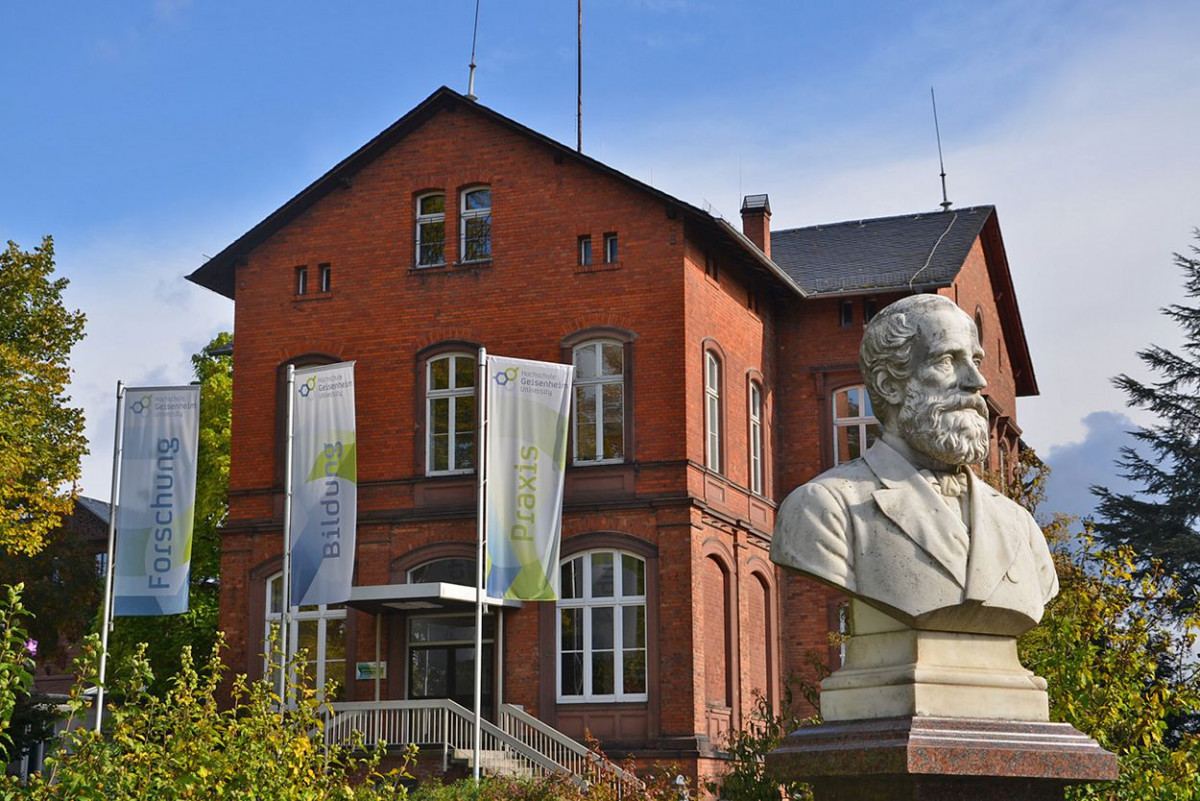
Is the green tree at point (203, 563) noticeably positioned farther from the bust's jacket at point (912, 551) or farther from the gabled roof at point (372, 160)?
the bust's jacket at point (912, 551)

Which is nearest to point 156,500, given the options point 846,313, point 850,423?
point 850,423

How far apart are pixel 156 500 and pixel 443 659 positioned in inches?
188

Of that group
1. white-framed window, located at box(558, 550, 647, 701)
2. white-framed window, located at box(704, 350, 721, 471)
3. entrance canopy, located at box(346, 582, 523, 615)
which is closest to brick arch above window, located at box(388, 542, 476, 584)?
entrance canopy, located at box(346, 582, 523, 615)

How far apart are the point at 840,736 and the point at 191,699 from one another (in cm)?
517

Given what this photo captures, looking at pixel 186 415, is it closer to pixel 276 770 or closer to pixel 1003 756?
pixel 276 770

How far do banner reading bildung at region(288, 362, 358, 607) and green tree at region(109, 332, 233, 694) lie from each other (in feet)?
35.5

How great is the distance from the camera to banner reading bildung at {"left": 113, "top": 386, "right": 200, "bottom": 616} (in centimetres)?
2305

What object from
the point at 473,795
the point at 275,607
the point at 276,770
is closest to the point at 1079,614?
the point at 276,770

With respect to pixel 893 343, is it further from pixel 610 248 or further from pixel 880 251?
pixel 880 251

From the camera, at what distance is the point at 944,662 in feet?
21.3

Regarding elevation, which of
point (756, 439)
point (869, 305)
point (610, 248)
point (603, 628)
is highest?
point (610, 248)

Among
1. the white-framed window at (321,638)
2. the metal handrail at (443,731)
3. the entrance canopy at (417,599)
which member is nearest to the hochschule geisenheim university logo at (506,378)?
the entrance canopy at (417,599)

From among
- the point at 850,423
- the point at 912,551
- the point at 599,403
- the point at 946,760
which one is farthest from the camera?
the point at 850,423

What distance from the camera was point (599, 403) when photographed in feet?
80.2
